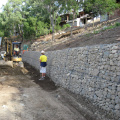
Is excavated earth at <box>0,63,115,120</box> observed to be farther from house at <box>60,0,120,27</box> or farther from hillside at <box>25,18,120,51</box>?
house at <box>60,0,120,27</box>

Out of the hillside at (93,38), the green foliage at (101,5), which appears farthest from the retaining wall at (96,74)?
the green foliage at (101,5)

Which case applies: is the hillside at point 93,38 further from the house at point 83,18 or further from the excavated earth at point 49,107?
the house at point 83,18

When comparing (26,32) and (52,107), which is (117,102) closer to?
(52,107)

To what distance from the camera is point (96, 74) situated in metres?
5.08

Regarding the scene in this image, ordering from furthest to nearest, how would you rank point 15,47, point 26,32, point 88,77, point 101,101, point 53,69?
point 26,32, point 15,47, point 53,69, point 88,77, point 101,101

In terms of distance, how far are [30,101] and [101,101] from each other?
113 inches

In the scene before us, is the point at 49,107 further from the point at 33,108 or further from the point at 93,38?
the point at 93,38

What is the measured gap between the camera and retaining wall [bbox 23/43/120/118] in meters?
4.24

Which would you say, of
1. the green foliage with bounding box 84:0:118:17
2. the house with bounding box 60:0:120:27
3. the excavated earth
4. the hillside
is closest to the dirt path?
the excavated earth

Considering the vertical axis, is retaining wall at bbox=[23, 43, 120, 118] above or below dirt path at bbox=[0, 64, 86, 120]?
above

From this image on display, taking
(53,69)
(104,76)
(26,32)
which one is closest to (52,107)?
(104,76)

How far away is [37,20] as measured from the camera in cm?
3712

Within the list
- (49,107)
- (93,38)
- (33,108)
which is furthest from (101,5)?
(33,108)

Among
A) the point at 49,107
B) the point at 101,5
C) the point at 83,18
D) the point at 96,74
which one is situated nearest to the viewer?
the point at 96,74
